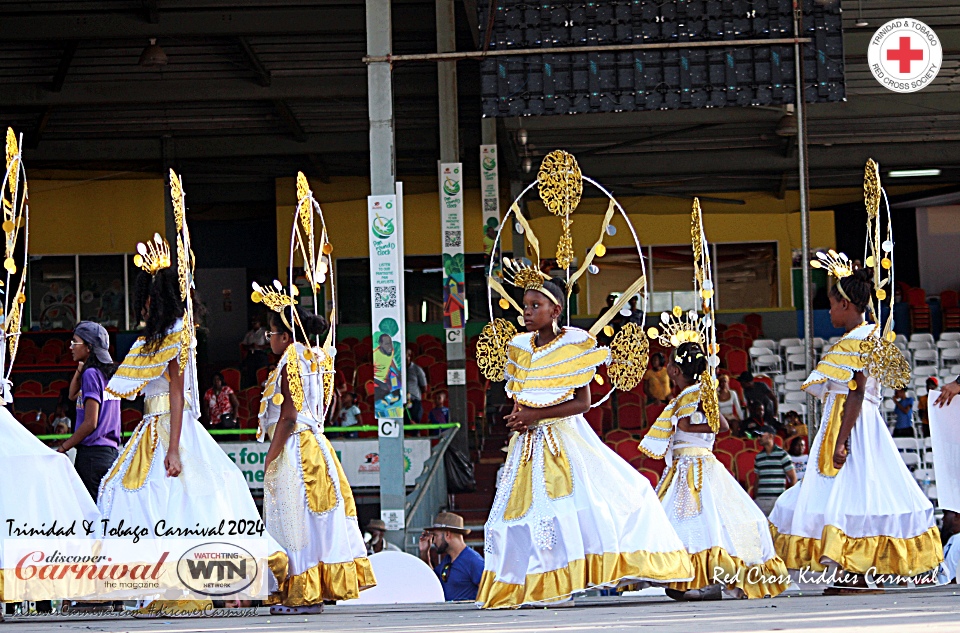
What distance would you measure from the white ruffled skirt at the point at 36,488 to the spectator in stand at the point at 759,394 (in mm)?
11457

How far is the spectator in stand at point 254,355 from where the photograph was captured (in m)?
19.6

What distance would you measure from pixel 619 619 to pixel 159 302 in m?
2.75

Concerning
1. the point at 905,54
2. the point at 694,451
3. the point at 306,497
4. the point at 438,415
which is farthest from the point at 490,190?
the point at 306,497

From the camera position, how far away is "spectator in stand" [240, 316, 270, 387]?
19.6m

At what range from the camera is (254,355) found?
1983cm

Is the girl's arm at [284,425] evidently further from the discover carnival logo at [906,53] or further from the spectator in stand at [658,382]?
the spectator in stand at [658,382]

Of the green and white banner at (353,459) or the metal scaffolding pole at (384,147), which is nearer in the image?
the metal scaffolding pole at (384,147)

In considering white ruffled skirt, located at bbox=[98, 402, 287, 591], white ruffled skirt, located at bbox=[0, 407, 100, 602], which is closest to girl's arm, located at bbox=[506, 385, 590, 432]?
white ruffled skirt, located at bbox=[98, 402, 287, 591]

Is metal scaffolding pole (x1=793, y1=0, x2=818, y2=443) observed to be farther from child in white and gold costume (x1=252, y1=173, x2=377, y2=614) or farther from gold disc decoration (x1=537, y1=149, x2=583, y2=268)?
child in white and gold costume (x1=252, y1=173, x2=377, y2=614)

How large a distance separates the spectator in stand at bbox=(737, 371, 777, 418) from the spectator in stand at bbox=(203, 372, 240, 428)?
6.53 metres

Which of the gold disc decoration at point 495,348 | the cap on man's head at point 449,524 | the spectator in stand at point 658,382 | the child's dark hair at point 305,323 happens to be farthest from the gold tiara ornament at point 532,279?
the spectator in stand at point 658,382

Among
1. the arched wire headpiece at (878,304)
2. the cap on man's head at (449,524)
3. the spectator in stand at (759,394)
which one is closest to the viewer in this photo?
the arched wire headpiece at (878,304)

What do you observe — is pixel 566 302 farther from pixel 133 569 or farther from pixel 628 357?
pixel 133 569

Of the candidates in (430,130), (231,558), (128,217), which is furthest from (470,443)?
(231,558)
